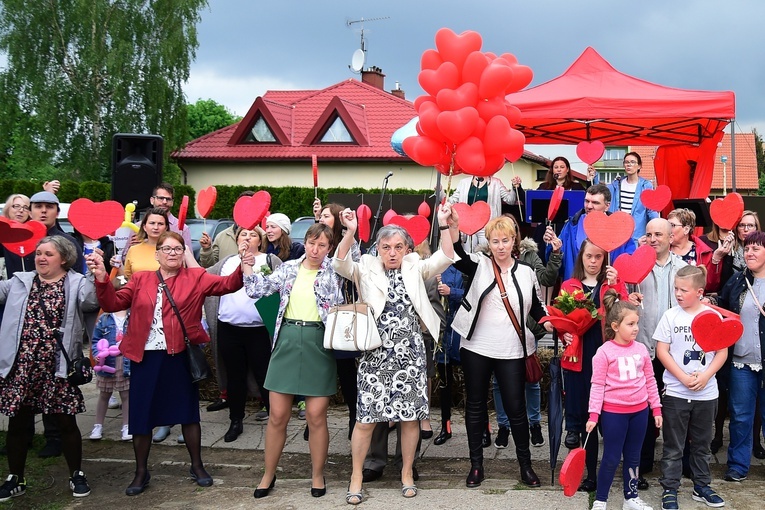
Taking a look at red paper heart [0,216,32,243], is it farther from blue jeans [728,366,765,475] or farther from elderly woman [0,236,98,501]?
blue jeans [728,366,765,475]

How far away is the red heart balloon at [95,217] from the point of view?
16.4 ft

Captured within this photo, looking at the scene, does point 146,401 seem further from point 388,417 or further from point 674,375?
point 674,375

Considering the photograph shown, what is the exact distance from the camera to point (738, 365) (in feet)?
16.6

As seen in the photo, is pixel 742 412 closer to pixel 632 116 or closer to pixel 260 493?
pixel 260 493

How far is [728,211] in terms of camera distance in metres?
5.64

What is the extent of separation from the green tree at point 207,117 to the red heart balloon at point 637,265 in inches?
2124

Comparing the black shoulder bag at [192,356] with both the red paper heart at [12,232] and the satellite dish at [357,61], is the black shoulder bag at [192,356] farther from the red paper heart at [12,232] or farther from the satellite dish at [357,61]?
the satellite dish at [357,61]

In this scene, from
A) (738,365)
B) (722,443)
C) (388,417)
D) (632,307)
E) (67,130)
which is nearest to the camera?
(632,307)

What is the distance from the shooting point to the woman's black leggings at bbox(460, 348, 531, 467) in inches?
192

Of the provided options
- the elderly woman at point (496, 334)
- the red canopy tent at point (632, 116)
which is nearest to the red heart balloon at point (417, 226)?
the elderly woman at point (496, 334)

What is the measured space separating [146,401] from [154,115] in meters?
22.5

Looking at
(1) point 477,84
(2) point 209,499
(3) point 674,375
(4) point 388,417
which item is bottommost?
(2) point 209,499

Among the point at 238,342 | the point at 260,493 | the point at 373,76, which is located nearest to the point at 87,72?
the point at 373,76

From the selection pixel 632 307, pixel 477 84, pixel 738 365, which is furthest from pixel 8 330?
pixel 738 365
